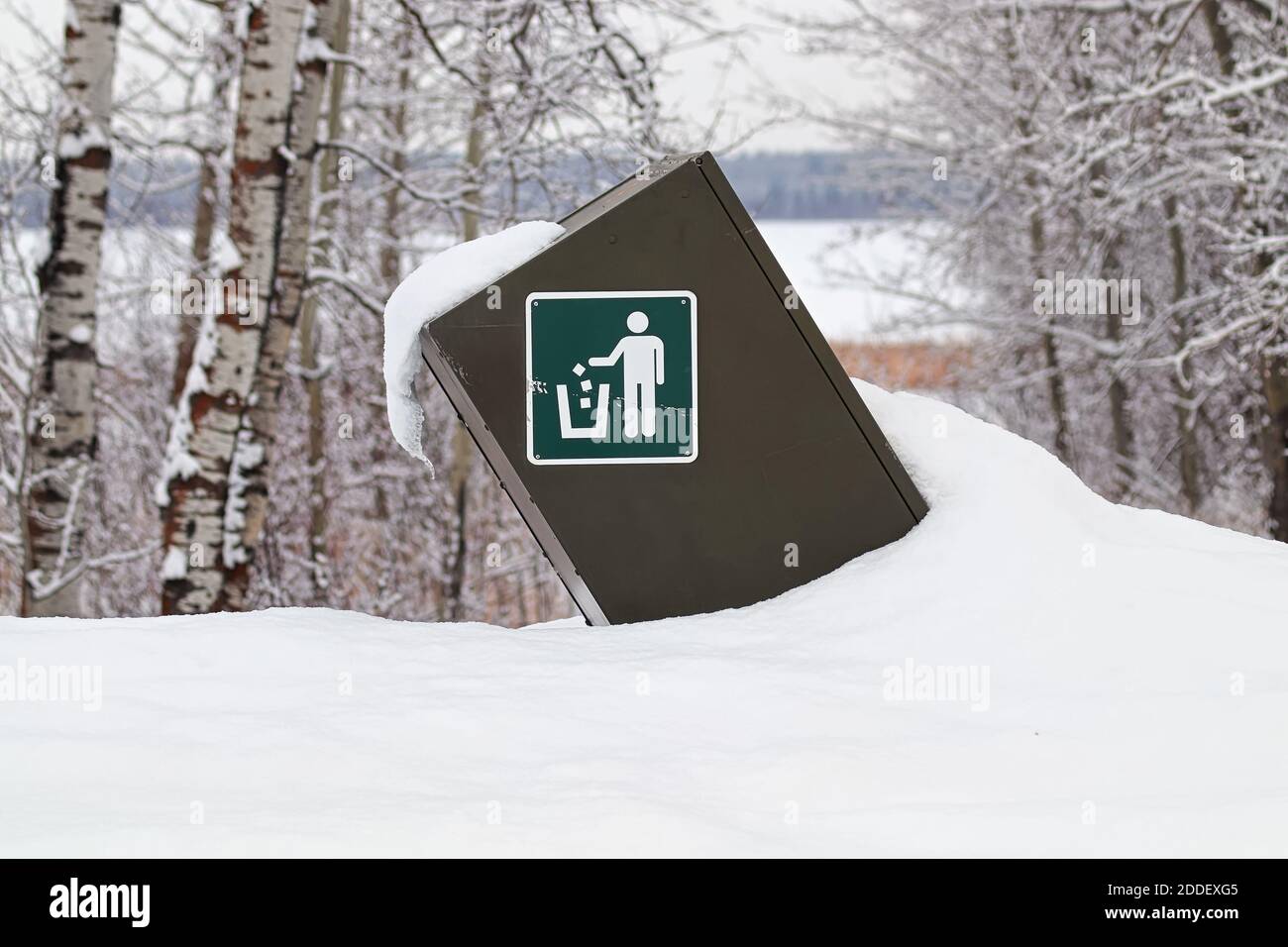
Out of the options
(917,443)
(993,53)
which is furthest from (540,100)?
(993,53)

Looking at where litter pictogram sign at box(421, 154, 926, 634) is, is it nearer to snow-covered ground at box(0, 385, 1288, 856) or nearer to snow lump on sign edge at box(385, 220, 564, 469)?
snow lump on sign edge at box(385, 220, 564, 469)

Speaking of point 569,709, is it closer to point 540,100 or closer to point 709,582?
point 709,582

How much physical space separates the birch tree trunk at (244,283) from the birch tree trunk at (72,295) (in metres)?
0.76

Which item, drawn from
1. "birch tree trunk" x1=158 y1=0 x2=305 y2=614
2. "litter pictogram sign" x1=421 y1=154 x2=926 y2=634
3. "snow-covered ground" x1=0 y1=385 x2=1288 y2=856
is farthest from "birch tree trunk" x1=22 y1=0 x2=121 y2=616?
"litter pictogram sign" x1=421 y1=154 x2=926 y2=634

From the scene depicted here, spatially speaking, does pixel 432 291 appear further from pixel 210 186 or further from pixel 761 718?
pixel 210 186

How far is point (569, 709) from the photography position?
2434mm

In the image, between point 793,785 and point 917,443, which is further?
point 917,443

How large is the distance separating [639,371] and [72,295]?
4.27m

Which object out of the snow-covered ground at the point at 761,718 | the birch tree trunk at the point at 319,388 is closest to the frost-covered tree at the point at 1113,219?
the birch tree trunk at the point at 319,388

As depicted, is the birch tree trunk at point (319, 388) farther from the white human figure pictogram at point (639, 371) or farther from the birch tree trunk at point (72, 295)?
the white human figure pictogram at point (639, 371)

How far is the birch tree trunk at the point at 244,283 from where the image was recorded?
18.8 ft

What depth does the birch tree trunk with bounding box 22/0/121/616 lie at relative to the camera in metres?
6.16

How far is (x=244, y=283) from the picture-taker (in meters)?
5.73

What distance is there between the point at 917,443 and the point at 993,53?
12825 mm
